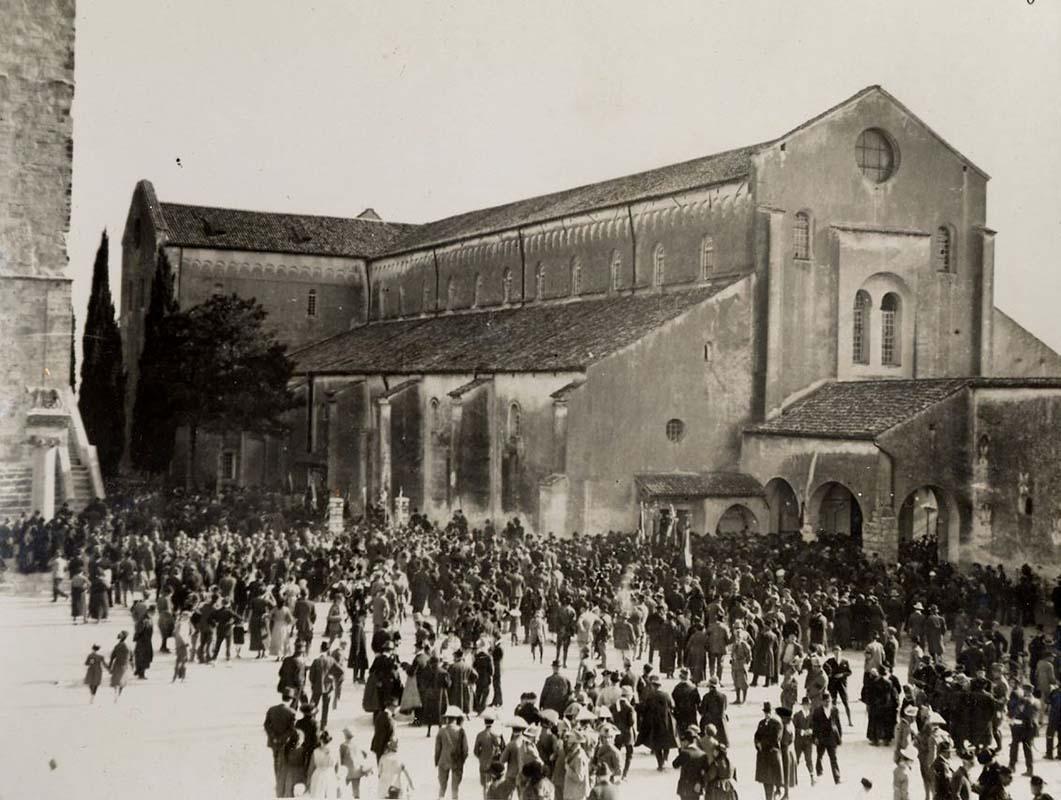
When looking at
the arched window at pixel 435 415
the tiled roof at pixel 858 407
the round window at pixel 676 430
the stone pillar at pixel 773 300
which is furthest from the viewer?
the arched window at pixel 435 415

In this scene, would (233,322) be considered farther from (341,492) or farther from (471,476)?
(341,492)

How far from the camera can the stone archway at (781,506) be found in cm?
3509

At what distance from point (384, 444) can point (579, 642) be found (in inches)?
876

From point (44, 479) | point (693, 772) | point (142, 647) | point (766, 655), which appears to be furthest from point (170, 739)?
point (766, 655)

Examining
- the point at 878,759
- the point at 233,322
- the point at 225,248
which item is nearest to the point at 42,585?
the point at 233,322

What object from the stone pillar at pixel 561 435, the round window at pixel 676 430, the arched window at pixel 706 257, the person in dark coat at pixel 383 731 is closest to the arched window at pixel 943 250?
the arched window at pixel 706 257

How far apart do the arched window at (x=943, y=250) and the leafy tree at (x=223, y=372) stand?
21385 millimetres

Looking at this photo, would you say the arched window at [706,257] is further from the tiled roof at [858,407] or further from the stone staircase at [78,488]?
the stone staircase at [78,488]

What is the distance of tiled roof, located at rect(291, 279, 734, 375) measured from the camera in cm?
3588

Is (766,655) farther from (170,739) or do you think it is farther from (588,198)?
(588,198)

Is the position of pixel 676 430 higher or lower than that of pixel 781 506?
higher

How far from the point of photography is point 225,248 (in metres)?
45.5

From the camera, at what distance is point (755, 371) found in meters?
35.9

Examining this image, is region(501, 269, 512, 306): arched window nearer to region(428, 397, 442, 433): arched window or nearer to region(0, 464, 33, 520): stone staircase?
region(428, 397, 442, 433): arched window
